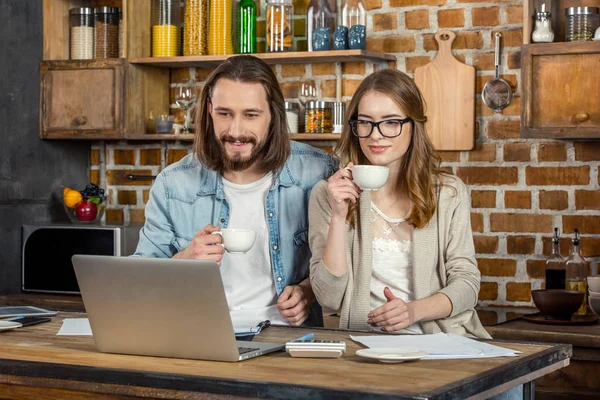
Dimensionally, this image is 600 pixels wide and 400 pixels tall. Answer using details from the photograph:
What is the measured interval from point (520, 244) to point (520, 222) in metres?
0.08

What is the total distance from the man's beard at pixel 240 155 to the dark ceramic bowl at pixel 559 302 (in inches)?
41.6

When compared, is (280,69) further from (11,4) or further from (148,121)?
(11,4)

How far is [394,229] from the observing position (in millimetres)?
2521

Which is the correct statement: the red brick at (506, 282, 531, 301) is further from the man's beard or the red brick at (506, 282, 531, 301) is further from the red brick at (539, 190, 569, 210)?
the man's beard

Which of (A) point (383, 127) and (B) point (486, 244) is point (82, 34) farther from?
(A) point (383, 127)

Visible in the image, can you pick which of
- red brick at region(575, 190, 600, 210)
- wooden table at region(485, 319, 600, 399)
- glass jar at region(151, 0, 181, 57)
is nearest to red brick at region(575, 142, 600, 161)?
red brick at region(575, 190, 600, 210)

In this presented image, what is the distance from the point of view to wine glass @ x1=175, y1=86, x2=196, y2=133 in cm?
385

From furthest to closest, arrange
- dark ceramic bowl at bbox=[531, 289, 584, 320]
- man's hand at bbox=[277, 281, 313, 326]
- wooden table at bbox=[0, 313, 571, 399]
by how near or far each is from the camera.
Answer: dark ceramic bowl at bbox=[531, 289, 584, 320]
man's hand at bbox=[277, 281, 313, 326]
wooden table at bbox=[0, 313, 571, 399]

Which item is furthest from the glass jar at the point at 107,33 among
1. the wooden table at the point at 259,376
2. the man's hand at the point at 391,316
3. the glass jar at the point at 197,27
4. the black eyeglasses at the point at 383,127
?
the wooden table at the point at 259,376

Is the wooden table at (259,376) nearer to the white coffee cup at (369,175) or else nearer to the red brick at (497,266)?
the white coffee cup at (369,175)

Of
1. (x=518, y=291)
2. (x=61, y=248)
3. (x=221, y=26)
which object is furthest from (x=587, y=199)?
(x=61, y=248)

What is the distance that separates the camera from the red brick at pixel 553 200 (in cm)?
341

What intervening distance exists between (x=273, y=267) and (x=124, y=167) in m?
1.80

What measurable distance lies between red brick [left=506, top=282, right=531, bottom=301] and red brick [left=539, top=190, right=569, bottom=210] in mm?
292
